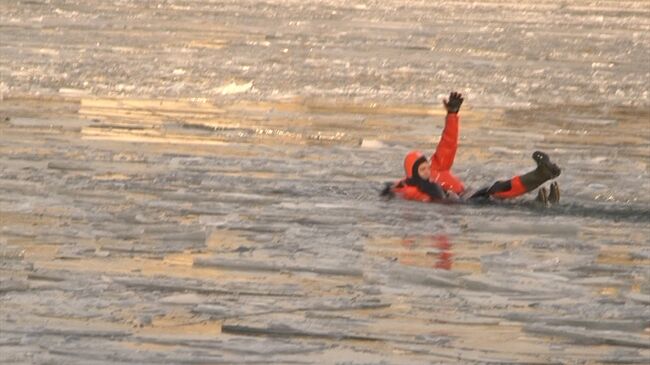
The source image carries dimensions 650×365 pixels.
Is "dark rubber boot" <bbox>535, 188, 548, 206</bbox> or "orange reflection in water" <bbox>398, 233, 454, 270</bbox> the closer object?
"orange reflection in water" <bbox>398, 233, 454, 270</bbox>

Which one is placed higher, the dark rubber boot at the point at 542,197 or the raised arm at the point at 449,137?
the raised arm at the point at 449,137

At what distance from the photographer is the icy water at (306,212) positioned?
8664mm

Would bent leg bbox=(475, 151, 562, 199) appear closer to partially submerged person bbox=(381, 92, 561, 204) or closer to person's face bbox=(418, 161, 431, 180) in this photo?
partially submerged person bbox=(381, 92, 561, 204)

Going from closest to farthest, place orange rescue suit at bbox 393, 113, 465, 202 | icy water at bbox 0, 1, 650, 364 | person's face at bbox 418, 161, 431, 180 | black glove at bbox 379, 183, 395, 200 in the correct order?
icy water at bbox 0, 1, 650, 364, person's face at bbox 418, 161, 431, 180, orange rescue suit at bbox 393, 113, 465, 202, black glove at bbox 379, 183, 395, 200

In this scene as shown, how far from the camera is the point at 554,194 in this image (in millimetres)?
12102

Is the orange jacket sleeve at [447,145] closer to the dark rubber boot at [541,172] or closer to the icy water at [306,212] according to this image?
the icy water at [306,212]

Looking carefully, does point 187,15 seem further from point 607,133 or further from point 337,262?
point 337,262

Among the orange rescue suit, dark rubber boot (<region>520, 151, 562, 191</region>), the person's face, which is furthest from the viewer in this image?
the orange rescue suit

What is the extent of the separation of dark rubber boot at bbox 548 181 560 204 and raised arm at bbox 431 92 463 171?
0.77m

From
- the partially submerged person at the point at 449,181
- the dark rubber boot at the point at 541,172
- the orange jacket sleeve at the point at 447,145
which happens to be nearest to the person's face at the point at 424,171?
the partially submerged person at the point at 449,181

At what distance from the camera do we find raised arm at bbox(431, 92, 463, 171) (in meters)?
12.4

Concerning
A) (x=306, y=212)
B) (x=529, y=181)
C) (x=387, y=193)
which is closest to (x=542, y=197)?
(x=529, y=181)

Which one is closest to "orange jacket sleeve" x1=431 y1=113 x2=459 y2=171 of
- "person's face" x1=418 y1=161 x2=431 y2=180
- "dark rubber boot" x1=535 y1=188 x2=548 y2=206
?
"person's face" x1=418 y1=161 x2=431 y2=180

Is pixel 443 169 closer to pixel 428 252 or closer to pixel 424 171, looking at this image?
pixel 424 171
